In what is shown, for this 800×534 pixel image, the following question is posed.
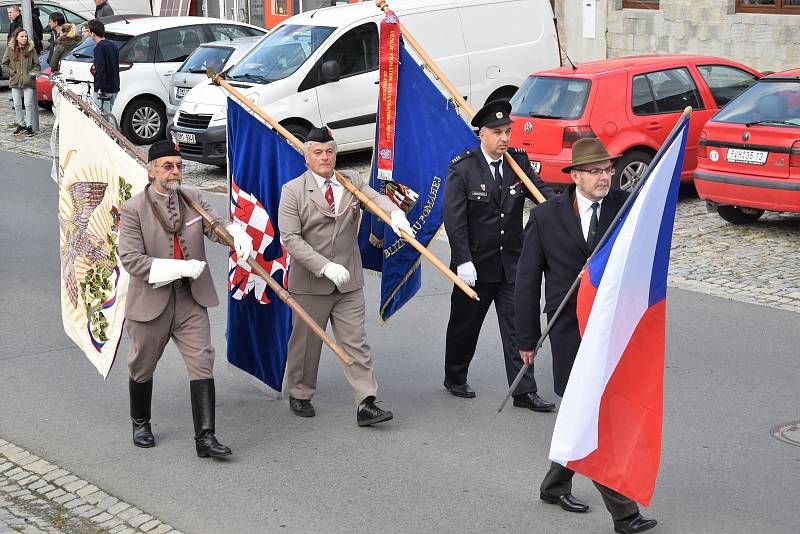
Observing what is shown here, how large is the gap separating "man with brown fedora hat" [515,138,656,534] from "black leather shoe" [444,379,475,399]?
5.64ft

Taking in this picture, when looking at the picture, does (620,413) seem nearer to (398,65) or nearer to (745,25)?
(398,65)

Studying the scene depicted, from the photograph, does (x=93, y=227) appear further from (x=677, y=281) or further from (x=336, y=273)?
(x=677, y=281)

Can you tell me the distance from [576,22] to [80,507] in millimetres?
18716

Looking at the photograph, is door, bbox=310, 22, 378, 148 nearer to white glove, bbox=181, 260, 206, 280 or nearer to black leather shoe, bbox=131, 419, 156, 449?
black leather shoe, bbox=131, 419, 156, 449

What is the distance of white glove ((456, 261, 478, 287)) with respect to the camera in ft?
24.7

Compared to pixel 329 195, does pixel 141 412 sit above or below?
below

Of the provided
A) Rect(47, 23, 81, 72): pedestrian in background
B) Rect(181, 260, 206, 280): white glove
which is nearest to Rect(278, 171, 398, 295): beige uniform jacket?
Rect(181, 260, 206, 280): white glove

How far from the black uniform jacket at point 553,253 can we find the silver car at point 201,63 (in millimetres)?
12942

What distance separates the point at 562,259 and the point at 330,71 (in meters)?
10.3

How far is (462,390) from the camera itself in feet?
26.5

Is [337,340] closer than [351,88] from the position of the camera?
Yes

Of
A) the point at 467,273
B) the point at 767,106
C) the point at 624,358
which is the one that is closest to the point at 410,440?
the point at 467,273

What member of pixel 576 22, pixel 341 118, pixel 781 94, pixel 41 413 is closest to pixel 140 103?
pixel 341 118

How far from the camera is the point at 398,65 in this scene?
27.4ft
